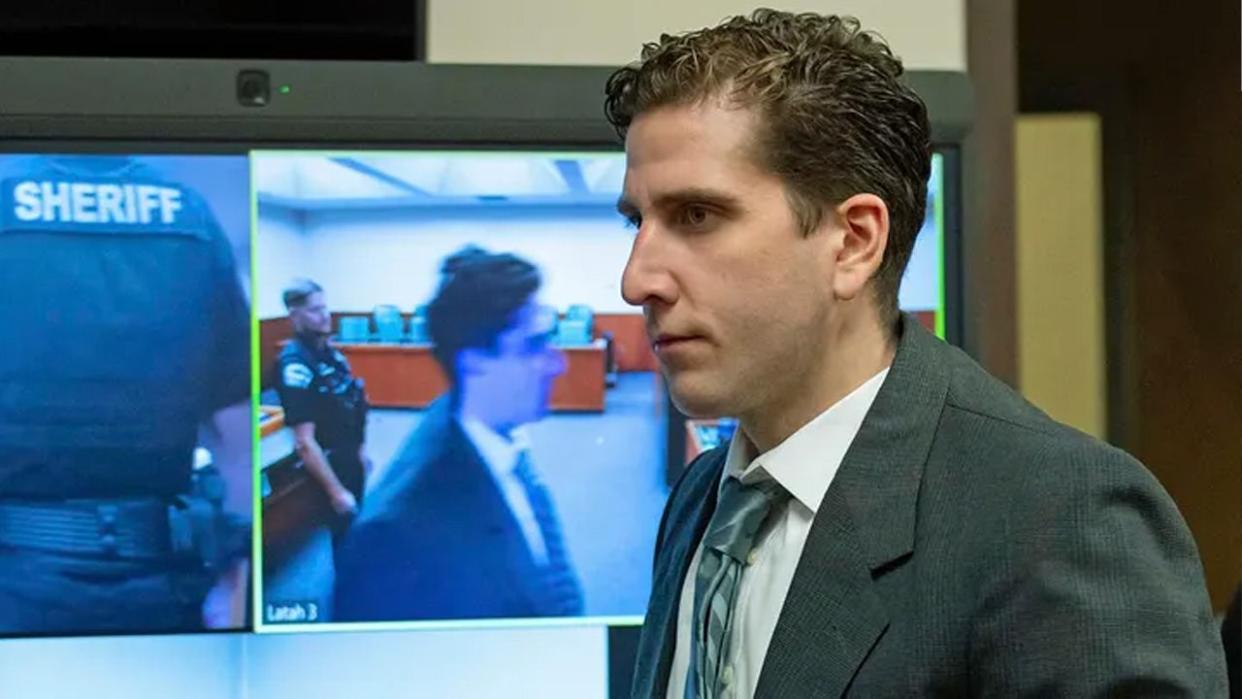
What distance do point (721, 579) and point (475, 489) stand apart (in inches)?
20.1

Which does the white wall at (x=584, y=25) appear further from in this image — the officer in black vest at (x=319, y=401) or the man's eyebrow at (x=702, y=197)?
the man's eyebrow at (x=702, y=197)

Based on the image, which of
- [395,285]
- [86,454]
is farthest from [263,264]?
[86,454]

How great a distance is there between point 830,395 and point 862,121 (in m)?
0.19

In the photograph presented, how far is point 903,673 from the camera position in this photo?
2.88 ft

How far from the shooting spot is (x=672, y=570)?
1157 mm

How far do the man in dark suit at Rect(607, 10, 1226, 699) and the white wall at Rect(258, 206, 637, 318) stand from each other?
38 centimetres

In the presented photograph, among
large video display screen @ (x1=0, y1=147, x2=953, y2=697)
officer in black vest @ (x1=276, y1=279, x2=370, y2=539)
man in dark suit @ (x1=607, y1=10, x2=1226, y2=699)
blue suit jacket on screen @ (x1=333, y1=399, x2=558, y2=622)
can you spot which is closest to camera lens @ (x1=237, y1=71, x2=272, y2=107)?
large video display screen @ (x1=0, y1=147, x2=953, y2=697)

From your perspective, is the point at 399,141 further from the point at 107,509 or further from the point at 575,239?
the point at 107,509

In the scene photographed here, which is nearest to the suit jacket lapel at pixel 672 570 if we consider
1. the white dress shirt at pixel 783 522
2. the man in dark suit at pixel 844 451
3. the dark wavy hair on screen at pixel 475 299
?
the man in dark suit at pixel 844 451

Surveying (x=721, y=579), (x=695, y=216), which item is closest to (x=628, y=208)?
(x=695, y=216)

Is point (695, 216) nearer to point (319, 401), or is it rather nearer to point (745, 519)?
point (745, 519)

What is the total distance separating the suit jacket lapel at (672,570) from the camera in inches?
43.8

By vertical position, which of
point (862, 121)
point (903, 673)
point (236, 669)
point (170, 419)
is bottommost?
point (236, 669)

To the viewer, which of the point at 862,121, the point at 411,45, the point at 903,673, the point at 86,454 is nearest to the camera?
the point at 903,673
